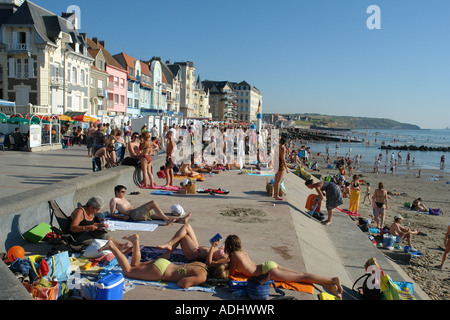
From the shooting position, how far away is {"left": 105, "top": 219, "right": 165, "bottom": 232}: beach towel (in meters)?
7.34

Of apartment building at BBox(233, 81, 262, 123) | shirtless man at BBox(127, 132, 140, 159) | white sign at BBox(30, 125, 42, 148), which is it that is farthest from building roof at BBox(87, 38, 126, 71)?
apartment building at BBox(233, 81, 262, 123)

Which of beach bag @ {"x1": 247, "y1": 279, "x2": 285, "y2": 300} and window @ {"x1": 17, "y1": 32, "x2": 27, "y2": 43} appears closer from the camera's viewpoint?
beach bag @ {"x1": 247, "y1": 279, "x2": 285, "y2": 300}

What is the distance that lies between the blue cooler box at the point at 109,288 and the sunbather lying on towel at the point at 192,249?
1.41 metres

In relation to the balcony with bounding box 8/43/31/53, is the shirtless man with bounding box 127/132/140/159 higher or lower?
lower

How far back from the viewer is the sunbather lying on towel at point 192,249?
5.55 metres

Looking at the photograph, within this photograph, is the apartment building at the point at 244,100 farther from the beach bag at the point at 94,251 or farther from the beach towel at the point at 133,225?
the beach bag at the point at 94,251

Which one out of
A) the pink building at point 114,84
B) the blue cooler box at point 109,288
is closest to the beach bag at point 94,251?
the blue cooler box at point 109,288

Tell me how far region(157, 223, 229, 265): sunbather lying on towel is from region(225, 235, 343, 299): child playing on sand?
0.96 ft

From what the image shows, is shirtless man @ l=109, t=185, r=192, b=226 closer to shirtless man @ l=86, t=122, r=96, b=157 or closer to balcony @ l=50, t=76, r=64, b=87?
shirtless man @ l=86, t=122, r=96, b=157

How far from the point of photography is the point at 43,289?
4.14 metres

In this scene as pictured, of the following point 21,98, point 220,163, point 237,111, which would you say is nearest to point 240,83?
point 237,111

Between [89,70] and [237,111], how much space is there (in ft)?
368

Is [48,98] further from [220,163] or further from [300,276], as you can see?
[300,276]

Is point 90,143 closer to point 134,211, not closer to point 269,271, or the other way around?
point 134,211
